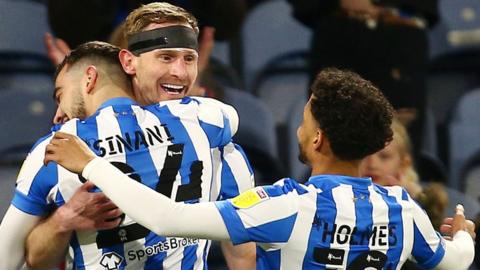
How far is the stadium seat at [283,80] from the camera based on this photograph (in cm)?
673

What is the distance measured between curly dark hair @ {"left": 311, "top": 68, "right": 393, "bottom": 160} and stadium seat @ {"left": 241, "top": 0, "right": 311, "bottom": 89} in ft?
11.2

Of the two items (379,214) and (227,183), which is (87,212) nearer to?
(227,183)

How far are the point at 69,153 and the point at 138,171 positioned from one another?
339 mm

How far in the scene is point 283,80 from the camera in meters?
6.77

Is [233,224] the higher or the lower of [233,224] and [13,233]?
the higher

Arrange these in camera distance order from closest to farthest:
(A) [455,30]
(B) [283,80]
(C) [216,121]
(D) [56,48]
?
(C) [216,121], (D) [56,48], (B) [283,80], (A) [455,30]

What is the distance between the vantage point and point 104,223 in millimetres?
3410

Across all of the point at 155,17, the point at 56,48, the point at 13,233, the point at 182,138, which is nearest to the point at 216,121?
the point at 182,138

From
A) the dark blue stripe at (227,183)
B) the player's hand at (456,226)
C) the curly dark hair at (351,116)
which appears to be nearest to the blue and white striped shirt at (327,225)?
the curly dark hair at (351,116)

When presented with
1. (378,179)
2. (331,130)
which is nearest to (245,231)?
(331,130)

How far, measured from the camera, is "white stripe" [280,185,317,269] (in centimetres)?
319

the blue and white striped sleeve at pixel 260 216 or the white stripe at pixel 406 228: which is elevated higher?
the blue and white striped sleeve at pixel 260 216

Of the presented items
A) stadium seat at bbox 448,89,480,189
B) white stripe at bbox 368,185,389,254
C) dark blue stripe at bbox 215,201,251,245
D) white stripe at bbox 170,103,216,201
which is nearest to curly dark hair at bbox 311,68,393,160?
white stripe at bbox 368,185,389,254

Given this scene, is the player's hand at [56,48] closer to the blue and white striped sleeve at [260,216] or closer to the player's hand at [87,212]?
the player's hand at [87,212]
